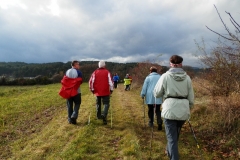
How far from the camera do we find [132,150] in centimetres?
600

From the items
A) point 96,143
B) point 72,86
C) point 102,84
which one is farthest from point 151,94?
point 72,86

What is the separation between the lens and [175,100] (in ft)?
16.2

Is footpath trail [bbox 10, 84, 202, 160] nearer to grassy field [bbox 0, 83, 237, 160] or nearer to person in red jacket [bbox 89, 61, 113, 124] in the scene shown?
grassy field [bbox 0, 83, 237, 160]

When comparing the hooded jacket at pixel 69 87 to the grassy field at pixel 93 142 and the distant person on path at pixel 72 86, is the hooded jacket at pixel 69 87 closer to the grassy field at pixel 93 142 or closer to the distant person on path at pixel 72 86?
the distant person on path at pixel 72 86

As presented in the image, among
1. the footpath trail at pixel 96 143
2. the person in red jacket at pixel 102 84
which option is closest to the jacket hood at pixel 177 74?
the footpath trail at pixel 96 143

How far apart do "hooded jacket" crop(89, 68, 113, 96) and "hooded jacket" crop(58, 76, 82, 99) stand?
2.04ft

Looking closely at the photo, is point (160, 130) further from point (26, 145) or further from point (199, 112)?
point (26, 145)

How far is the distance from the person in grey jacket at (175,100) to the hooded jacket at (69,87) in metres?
4.32

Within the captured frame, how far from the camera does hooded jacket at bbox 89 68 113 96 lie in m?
8.62

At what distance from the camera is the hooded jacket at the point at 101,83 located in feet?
28.3

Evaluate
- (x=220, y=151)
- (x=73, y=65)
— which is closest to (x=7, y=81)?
(x=73, y=65)

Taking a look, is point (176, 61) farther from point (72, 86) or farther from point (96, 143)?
point (72, 86)

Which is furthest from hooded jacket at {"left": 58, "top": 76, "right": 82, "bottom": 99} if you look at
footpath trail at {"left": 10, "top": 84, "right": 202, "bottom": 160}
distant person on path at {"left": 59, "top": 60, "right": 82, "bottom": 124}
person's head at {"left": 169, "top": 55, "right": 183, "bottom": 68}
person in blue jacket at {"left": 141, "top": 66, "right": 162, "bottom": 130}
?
person's head at {"left": 169, "top": 55, "right": 183, "bottom": 68}

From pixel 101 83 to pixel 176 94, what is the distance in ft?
13.8
